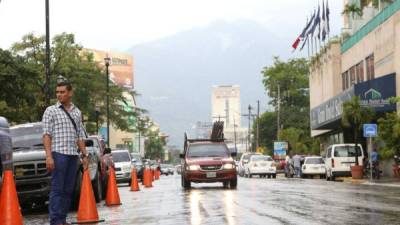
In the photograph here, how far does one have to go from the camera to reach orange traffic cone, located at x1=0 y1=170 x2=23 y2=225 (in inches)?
396

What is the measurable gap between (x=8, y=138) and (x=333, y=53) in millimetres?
49264

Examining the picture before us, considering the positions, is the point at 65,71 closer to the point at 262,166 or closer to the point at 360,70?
the point at 262,166

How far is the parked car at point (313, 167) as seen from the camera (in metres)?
48.6

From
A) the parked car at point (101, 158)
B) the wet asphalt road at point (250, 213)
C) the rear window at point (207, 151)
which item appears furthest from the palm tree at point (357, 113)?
the wet asphalt road at point (250, 213)

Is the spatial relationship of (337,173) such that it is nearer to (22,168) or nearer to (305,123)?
(22,168)

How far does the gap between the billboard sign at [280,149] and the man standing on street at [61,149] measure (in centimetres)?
7275

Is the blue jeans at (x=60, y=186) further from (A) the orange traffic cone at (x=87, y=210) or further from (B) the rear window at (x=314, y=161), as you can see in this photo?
(B) the rear window at (x=314, y=161)

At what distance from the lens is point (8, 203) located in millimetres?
10086

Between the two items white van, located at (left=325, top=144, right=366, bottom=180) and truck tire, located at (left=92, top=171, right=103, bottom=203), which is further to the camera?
white van, located at (left=325, top=144, right=366, bottom=180)

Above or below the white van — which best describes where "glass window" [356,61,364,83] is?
above

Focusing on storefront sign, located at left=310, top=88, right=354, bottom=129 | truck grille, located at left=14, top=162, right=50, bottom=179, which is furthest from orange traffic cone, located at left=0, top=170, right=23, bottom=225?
storefront sign, located at left=310, top=88, right=354, bottom=129

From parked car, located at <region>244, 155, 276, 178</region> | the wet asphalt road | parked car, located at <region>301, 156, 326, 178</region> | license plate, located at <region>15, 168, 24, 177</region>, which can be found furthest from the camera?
parked car, located at <region>244, 155, 276, 178</region>

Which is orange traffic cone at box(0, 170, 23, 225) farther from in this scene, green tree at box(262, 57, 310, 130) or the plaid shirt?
green tree at box(262, 57, 310, 130)

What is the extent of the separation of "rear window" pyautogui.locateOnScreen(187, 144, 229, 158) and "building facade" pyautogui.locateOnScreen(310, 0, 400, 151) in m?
16.1
